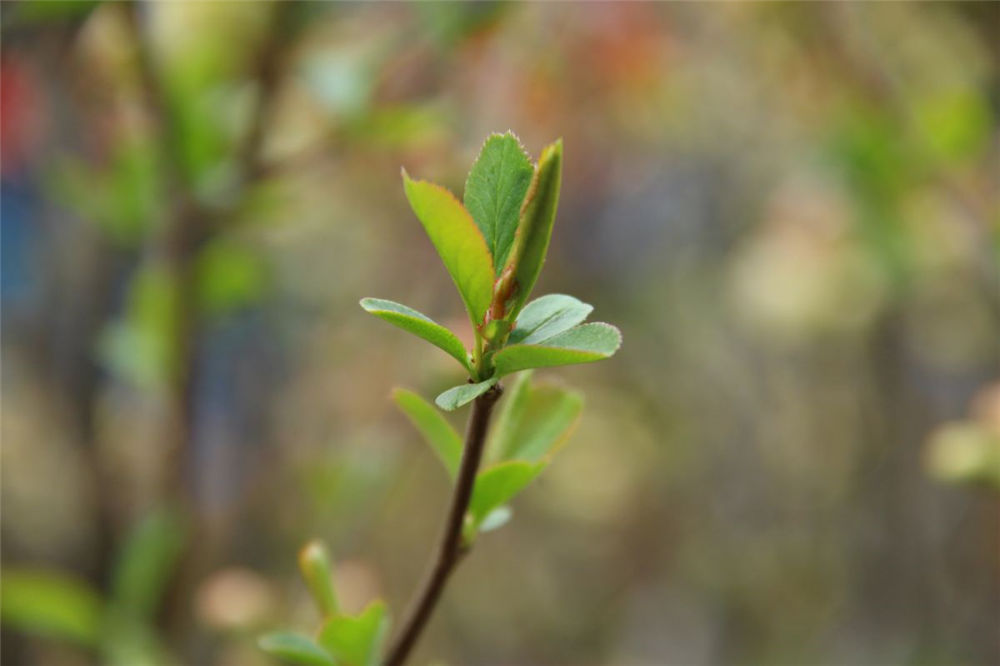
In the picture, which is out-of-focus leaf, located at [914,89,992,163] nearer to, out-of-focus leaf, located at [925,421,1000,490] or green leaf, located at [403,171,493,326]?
out-of-focus leaf, located at [925,421,1000,490]

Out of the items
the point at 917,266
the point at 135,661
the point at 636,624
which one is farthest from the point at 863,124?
the point at 636,624

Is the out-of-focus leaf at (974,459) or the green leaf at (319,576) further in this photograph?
the out-of-focus leaf at (974,459)

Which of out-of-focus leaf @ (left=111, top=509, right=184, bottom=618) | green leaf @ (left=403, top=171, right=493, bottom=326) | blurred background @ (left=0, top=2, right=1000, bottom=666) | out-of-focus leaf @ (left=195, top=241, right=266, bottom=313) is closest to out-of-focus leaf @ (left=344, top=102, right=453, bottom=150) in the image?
blurred background @ (left=0, top=2, right=1000, bottom=666)

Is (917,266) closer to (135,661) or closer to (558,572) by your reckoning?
(135,661)

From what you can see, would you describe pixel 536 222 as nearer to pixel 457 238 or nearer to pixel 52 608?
pixel 457 238

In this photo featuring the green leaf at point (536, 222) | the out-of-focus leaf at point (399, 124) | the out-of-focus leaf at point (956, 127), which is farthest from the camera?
the out-of-focus leaf at point (956, 127)

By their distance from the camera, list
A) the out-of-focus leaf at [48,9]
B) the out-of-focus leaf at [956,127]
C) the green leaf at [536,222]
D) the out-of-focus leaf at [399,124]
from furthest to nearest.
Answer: the out-of-focus leaf at [956,127], the out-of-focus leaf at [399,124], the out-of-focus leaf at [48,9], the green leaf at [536,222]

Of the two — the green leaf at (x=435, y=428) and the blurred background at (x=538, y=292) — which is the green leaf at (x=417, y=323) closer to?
the green leaf at (x=435, y=428)

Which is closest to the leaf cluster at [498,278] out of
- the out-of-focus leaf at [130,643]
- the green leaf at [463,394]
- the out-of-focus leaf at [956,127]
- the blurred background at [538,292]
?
the green leaf at [463,394]
